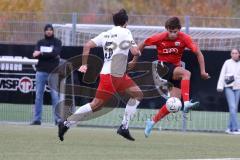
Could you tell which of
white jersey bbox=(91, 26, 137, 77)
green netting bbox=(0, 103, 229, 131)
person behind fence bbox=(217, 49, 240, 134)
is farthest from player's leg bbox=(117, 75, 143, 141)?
green netting bbox=(0, 103, 229, 131)

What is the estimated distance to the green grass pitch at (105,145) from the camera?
13484 millimetres

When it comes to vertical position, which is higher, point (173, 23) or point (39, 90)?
point (173, 23)

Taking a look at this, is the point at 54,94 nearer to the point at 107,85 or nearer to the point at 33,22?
the point at 33,22

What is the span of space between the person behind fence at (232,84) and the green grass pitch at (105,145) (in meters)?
0.96

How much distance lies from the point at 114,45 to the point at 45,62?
217 inches

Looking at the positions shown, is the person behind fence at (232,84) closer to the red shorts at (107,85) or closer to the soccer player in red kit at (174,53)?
the soccer player in red kit at (174,53)

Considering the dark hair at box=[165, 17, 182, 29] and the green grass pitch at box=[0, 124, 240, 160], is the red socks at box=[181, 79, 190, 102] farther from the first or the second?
the dark hair at box=[165, 17, 182, 29]

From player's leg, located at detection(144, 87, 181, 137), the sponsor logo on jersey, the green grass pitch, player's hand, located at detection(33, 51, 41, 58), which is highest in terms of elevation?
the sponsor logo on jersey

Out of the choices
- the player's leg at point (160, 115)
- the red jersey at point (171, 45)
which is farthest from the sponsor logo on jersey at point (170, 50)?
the player's leg at point (160, 115)

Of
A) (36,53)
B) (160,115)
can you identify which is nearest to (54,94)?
(36,53)

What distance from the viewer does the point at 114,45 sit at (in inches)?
607

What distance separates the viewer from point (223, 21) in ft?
73.7

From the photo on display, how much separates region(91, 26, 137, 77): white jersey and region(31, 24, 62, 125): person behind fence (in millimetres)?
5118

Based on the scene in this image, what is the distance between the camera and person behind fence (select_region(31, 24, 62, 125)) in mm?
20578
